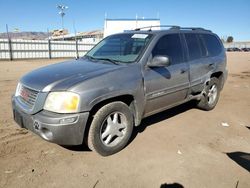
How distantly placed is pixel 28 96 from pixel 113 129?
51.3 inches

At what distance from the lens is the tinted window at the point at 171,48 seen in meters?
4.41

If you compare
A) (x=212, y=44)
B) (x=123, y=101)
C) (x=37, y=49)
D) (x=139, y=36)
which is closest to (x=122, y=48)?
(x=139, y=36)

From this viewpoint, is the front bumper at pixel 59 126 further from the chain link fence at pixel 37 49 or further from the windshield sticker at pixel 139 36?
the chain link fence at pixel 37 49

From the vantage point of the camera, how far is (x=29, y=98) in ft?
11.5

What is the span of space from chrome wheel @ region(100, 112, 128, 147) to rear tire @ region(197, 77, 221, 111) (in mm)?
2680

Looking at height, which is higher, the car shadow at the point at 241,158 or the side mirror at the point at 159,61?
the side mirror at the point at 159,61

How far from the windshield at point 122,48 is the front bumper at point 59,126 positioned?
54.4 inches

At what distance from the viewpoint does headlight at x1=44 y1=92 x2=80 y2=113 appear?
126 inches

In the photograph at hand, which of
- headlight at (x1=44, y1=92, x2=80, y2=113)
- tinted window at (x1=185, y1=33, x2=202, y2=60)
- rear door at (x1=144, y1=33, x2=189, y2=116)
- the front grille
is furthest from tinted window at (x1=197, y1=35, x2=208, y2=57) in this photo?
the front grille

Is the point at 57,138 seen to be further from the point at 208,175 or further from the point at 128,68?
the point at 208,175

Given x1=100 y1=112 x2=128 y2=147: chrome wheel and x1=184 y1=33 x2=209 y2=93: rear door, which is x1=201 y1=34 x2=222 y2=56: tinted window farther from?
x1=100 y1=112 x2=128 y2=147: chrome wheel

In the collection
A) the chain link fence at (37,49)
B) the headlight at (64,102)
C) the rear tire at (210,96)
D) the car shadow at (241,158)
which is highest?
the headlight at (64,102)

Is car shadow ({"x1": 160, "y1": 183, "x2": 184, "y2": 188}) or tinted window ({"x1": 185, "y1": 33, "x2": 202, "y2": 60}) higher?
tinted window ({"x1": 185, "y1": 33, "x2": 202, "y2": 60})

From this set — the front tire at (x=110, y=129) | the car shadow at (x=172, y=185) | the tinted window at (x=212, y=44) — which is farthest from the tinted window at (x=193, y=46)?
the car shadow at (x=172, y=185)
